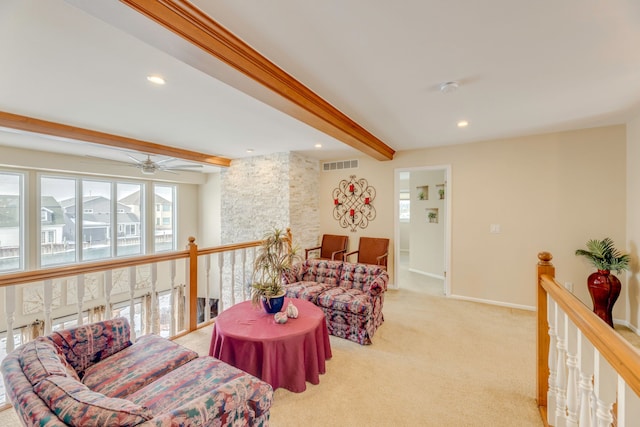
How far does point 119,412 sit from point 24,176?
20.6ft

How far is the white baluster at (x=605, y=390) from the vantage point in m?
0.95

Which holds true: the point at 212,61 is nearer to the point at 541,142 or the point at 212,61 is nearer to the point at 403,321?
the point at 403,321

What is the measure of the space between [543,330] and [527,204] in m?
2.67

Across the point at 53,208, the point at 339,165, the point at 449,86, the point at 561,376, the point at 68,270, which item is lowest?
the point at 561,376

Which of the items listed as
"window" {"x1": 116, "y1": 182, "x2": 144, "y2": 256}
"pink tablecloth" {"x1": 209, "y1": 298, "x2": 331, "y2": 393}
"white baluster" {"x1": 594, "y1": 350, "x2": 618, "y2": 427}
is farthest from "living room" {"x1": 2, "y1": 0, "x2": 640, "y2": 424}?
"pink tablecloth" {"x1": 209, "y1": 298, "x2": 331, "y2": 393}

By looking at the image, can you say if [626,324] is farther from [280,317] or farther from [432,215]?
[280,317]

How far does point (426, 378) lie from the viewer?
7.39ft

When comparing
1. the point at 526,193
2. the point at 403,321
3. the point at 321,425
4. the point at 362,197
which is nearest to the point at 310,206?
the point at 362,197

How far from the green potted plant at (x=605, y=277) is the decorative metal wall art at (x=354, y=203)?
9.82ft

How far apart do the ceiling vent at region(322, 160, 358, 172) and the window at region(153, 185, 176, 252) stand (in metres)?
4.38

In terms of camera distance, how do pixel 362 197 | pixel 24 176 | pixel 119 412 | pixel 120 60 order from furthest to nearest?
pixel 362 197 < pixel 24 176 < pixel 120 60 < pixel 119 412

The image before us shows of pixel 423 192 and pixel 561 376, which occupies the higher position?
pixel 423 192

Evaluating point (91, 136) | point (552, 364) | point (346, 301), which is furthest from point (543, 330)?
point (91, 136)

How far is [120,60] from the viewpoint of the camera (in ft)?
6.47
